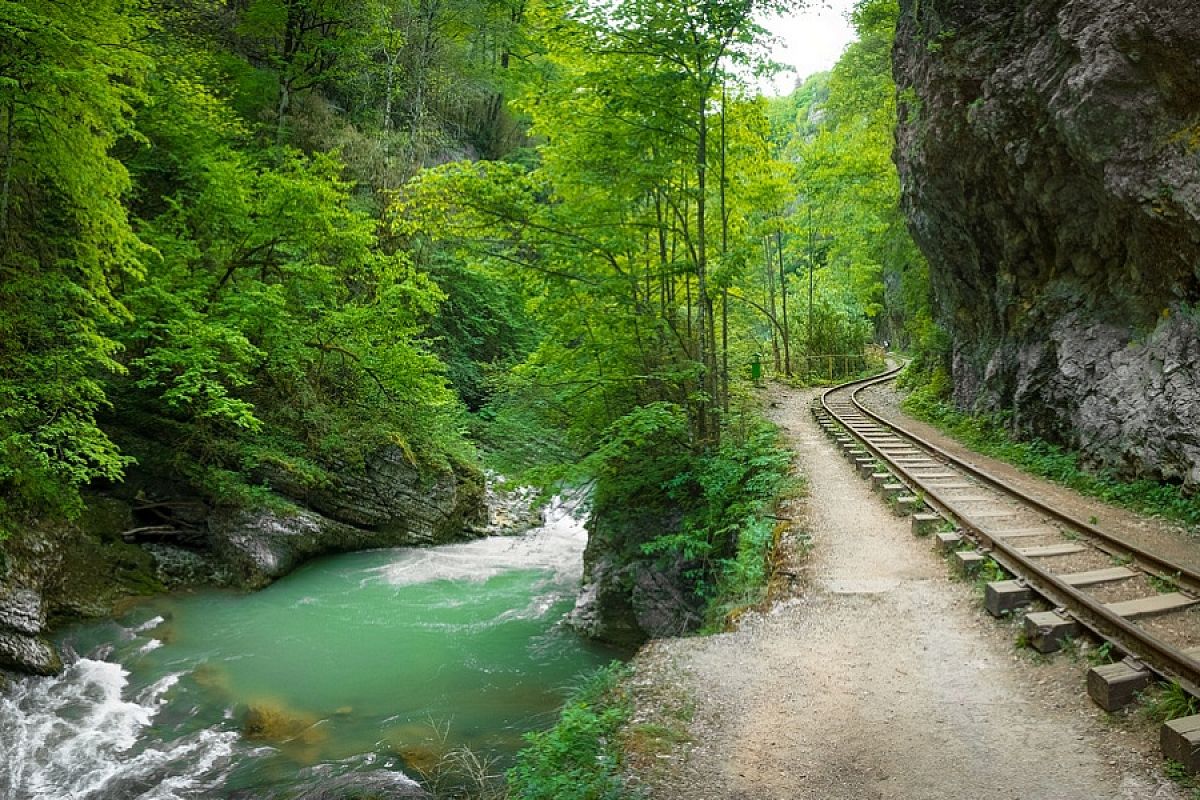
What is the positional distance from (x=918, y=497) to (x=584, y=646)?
5.57m

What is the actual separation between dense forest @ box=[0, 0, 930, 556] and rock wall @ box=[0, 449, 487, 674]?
19.3 inches

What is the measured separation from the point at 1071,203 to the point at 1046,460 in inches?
163

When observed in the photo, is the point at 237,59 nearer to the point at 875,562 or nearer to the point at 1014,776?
the point at 875,562

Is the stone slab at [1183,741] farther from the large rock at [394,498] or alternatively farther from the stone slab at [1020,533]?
the large rock at [394,498]

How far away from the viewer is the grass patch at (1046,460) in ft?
26.5

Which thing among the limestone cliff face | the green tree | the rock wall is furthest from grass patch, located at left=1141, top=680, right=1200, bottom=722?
the rock wall

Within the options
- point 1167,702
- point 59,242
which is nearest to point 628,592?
point 1167,702

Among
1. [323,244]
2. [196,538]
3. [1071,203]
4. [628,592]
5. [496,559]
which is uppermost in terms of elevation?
[323,244]

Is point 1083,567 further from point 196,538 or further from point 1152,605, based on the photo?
point 196,538

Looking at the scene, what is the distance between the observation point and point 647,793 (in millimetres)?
3963

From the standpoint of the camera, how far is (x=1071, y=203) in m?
10.8

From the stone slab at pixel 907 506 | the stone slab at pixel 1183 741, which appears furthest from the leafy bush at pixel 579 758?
the stone slab at pixel 907 506

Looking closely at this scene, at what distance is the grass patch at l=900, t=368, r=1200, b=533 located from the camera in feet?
26.5

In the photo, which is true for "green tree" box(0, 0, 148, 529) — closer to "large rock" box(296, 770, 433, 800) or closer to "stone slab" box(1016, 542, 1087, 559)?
"large rock" box(296, 770, 433, 800)
